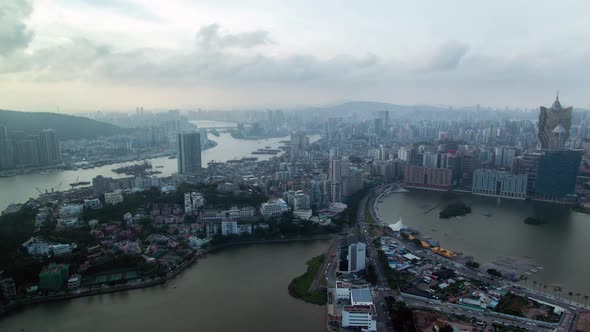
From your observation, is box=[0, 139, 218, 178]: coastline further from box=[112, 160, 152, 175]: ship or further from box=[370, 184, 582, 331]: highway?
box=[370, 184, 582, 331]: highway

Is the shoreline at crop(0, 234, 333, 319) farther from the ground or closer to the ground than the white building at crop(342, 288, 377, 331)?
closer to the ground

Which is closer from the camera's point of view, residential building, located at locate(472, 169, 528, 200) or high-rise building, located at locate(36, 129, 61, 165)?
residential building, located at locate(472, 169, 528, 200)

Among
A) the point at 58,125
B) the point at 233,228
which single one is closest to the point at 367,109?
the point at 58,125

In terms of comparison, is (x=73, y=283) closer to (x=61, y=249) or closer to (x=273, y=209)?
(x=61, y=249)

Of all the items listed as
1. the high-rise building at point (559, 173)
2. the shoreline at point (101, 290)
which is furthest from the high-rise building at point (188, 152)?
the high-rise building at point (559, 173)

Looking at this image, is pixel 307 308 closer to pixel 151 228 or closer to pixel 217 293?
pixel 217 293

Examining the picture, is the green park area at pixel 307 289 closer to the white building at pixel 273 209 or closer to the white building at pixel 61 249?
the white building at pixel 273 209

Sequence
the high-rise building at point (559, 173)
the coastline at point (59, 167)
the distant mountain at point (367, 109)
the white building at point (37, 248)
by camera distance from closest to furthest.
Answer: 1. the white building at point (37, 248)
2. the high-rise building at point (559, 173)
3. the coastline at point (59, 167)
4. the distant mountain at point (367, 109)

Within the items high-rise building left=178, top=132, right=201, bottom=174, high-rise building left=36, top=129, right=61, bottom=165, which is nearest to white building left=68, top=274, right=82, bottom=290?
high-rise building left=178, top=132, right=201, bottom=174
